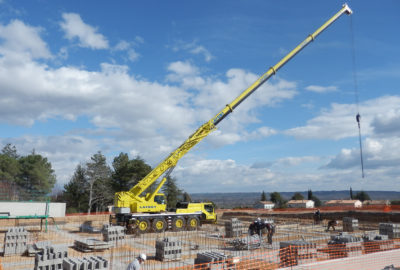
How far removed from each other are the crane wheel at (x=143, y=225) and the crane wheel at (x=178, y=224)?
2.01 metres

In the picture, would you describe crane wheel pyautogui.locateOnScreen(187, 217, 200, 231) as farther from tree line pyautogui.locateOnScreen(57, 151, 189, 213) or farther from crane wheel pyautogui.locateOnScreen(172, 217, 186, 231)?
tree line pyautogui.locateOnScreen(57, 151, 189, 213)

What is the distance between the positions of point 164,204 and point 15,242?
1061 centimetres

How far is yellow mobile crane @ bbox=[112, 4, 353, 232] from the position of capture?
21.8 meters

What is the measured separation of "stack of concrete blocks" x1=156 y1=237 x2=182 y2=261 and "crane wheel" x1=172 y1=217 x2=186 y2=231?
8.77 m

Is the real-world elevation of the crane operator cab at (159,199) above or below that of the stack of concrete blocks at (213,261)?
above

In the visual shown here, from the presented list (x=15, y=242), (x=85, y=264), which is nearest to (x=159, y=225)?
(x=15, y=242)

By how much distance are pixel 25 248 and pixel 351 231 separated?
2269 cm

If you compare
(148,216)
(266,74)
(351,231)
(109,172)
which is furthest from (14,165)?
(351,231)

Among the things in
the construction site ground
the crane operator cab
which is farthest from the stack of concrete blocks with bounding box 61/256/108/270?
the crane operator cab

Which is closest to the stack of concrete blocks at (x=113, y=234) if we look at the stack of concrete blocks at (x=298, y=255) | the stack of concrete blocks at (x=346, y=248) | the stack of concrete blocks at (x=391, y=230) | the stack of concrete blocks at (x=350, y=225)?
the stack of concrete blocks at (x=298, y=255)

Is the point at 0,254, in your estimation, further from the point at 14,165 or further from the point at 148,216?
the point at 14,165

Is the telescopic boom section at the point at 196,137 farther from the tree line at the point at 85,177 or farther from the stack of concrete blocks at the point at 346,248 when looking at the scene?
the tree line at the point at 85,177

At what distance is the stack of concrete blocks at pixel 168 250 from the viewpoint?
13555 mm

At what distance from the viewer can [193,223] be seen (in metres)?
23.4
